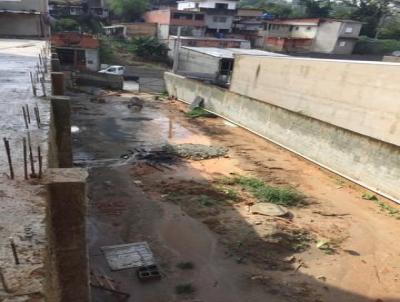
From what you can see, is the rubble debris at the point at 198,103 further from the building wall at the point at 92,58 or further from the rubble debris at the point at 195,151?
the building wall at the point at 92,58

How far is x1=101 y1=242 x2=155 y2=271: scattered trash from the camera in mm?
9810

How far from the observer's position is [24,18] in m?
30.0

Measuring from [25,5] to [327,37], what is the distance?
3619 centimetres

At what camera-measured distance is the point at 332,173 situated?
17750 mm

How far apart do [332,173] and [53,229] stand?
15.0 m

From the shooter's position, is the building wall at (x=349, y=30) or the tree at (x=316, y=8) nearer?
the building wall at (x=349, y=30)

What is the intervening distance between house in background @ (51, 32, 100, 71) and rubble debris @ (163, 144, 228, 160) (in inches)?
782

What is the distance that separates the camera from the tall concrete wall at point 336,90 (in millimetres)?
16000

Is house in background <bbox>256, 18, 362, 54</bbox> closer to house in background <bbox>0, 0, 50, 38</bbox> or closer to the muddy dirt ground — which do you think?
house in background <bbox>0, 0, 50, 38</bbox>

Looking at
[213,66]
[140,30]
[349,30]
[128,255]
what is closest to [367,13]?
[349,30]

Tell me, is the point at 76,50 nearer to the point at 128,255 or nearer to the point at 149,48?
the point at 149,48

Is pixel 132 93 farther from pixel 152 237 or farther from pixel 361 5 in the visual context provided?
pixel 361 5

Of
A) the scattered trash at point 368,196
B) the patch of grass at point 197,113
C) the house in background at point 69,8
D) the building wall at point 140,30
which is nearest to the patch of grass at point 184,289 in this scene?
the scattered trash at point 368,196

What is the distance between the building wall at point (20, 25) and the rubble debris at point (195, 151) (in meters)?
19.1
